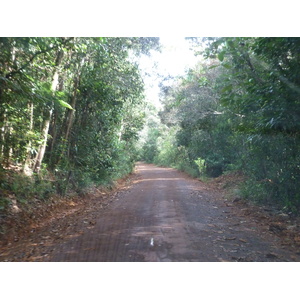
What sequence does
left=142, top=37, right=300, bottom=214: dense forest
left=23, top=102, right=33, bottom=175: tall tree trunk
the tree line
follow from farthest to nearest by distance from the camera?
left=23, top=102, right=33, bottom=175: tall tree trunk, the tree line, left=142, top=37, right=300, bottom=214: dense forest

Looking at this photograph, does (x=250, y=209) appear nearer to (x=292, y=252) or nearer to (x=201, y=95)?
(x=292, y=252)

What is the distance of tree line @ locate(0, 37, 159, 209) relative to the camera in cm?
598

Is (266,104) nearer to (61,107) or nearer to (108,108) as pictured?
(61,107)

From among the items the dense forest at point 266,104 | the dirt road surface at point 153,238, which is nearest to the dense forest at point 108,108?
the dense forest at point 266,104

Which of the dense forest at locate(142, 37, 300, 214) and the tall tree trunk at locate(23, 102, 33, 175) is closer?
the dense forest at locate(142, 37, 300, 214)

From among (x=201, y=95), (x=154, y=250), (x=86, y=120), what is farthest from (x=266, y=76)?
(x=201, y=95)

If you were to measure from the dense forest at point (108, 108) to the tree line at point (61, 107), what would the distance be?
0.03 m

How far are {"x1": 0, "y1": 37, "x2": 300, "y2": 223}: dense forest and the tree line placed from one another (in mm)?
33

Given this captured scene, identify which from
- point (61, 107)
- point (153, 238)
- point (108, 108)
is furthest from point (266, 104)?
point (108, 108)

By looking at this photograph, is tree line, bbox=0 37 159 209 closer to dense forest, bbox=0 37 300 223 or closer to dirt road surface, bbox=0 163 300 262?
dense forest, bbox=0 37 300 223

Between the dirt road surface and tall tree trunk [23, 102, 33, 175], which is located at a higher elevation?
tall tree trunk [23, 102, 33, 175]

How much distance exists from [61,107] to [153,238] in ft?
21.1

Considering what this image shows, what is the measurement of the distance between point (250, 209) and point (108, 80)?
284 inches

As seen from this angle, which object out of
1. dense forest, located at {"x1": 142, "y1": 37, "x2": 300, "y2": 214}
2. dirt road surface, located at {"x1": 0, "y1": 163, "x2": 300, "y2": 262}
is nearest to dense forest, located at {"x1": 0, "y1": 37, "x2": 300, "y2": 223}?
dense forest, located at {"x1": 142, "y1": 37, "x2": 300, "y2": 214}
